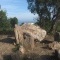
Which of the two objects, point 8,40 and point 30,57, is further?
point 8,40

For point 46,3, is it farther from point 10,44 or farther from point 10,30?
point 10,44

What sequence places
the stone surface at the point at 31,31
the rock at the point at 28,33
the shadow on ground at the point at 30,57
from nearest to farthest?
the shadow on ground at the point at 30,57 → the rock at the point at 28,33 → the stone surface at the point at 31,31

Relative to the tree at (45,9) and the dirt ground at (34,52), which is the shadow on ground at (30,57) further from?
the tree at (45,9)

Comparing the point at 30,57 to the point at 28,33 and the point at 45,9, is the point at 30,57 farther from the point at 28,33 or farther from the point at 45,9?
the point at 45,9

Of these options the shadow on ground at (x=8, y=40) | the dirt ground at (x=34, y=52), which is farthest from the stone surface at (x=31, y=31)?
the shadow on ground at (x=8, y=40)

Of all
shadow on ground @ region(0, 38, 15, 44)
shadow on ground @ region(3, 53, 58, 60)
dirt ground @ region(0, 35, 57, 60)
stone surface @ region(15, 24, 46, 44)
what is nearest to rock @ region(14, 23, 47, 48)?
stone surface @ region(15, 24, 46, 44)

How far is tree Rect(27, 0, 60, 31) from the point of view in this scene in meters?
18.0

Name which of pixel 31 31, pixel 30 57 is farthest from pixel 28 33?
pixel 30 57

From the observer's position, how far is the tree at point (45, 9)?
59.2 ft

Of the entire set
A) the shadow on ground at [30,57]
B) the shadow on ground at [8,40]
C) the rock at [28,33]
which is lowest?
the shadow on ground at [30,57]

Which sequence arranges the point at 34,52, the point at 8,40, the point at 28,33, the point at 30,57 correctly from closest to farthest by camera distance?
the point at 30,57 → the point at 34,52 → the point at 28,33 → the point at 8,40

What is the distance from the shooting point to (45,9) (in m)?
18.6

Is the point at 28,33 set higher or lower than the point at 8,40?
higher

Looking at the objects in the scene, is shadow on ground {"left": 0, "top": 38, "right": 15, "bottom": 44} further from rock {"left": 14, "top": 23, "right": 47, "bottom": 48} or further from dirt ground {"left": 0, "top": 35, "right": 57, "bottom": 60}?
rock {"left": 14, "top": 23, "right": 47, "bottom": 48}
